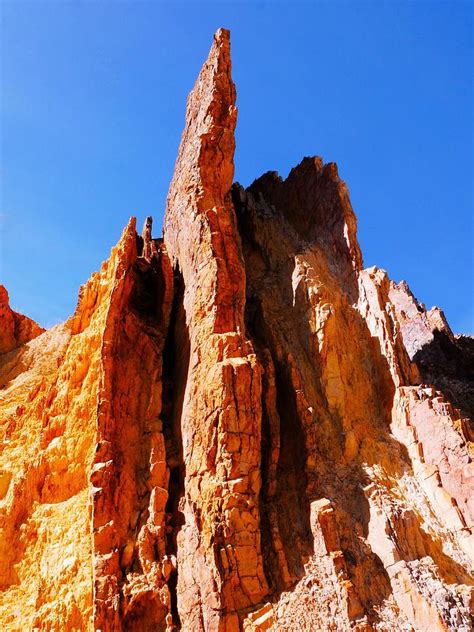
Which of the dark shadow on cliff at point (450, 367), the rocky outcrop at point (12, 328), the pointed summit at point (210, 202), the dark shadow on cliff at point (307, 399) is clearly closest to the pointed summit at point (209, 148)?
the pointed summit at point (210, 202)

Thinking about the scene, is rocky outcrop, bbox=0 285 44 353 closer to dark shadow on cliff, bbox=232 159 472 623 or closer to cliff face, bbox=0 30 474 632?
cliff face, bbox=0 30 474 632

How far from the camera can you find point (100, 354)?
2052cm

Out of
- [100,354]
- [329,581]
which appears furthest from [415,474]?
[100,354]

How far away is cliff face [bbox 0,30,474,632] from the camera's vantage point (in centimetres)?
1549

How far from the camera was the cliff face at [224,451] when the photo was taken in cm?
1549

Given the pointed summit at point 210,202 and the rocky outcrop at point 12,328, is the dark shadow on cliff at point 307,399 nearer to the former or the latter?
the pointed summit at point 210,202

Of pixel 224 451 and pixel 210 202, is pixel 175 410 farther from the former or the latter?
pixel 210 202

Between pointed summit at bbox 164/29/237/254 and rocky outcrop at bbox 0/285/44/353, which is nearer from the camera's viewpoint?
pointed summit at bbox 164/29/237/254

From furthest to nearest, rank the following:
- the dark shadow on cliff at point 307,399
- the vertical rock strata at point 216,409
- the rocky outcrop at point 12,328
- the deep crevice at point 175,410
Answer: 1. the rocky outcrop at point 12,328
2. the deep crevice at point 175,410
3. the dark shadow on cliff at point 307,399
4. the vertical rock strata at point 216,409

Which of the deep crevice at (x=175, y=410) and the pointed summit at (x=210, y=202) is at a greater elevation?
the pointed summit at (x=210, y=202)

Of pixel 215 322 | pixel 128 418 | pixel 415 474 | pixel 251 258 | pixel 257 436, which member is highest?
pixel 251 258

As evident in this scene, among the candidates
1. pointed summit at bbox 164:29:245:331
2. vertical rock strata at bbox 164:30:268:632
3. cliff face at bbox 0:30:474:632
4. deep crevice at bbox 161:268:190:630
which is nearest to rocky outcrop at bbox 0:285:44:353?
cliff face at bbox 0:30:474:632

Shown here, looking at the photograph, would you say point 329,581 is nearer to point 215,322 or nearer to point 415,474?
point 415,474

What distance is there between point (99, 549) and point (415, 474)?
11.1 m
